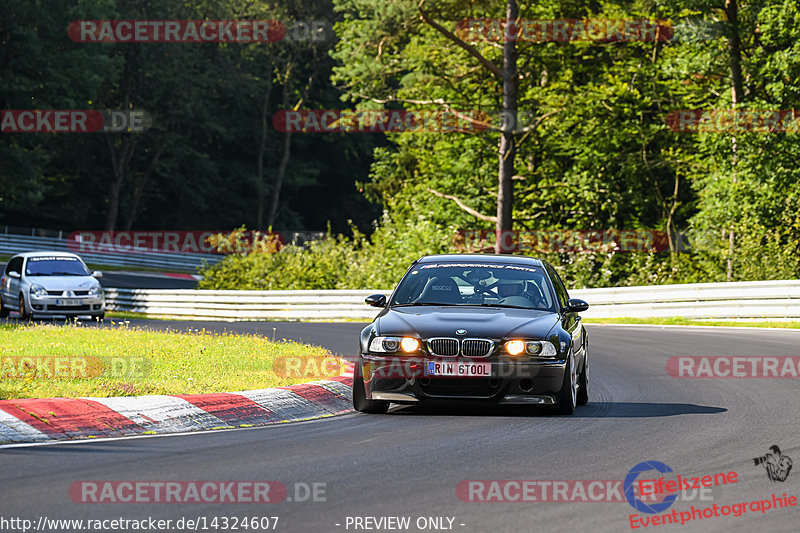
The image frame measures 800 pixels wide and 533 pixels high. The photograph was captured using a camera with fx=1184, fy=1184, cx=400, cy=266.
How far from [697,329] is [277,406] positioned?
45.9ft

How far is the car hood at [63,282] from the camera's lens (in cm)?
2792

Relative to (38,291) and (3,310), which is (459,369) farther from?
(3,310)

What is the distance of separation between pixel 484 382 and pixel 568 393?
2.86 ft

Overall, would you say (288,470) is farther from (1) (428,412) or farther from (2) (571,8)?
(2) (571,8)

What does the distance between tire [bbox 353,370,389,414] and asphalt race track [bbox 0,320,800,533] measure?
13 centimetres

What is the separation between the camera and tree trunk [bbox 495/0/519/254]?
36250mm

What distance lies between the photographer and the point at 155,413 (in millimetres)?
10047

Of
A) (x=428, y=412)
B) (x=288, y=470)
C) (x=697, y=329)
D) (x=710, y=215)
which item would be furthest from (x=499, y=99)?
(x=288, y=470)

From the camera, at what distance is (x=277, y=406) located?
11.1 metres

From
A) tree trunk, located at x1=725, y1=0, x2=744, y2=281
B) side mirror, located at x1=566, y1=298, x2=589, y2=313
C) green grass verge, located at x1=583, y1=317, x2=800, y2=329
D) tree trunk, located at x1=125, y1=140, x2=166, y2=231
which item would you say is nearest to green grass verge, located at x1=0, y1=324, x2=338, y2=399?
side mirror, located at x1=566, y1=298, x2=589, y2=313

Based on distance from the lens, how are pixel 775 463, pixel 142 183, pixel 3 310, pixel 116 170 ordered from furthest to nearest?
pixel 142 183 < pixel 116 170 < pixel 3 310 < pixel 775 463

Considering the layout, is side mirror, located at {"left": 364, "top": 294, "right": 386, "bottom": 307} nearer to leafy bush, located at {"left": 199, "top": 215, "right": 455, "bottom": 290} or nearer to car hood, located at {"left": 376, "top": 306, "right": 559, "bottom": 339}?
car hood, located at {"left": 376, "top": 306, "right": 559, "bottom": 339}

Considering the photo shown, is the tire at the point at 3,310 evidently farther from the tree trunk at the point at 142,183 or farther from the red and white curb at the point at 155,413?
the tree trunk at the point at 142,183

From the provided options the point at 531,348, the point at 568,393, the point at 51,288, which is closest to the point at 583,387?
the point at 568,393
